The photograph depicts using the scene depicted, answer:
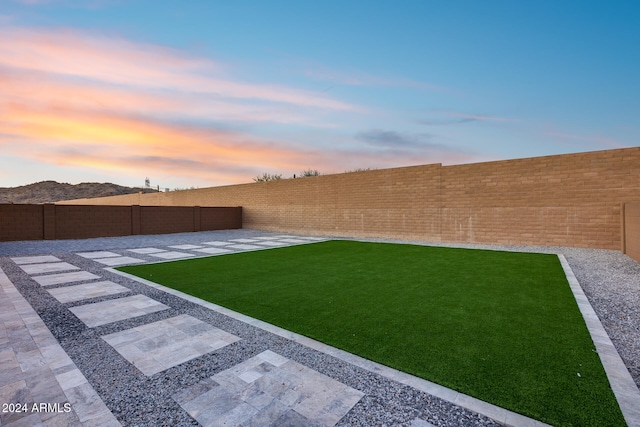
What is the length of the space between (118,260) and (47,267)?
1.36m

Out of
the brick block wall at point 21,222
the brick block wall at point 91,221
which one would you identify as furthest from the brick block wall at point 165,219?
the brick block wall at point 21,222

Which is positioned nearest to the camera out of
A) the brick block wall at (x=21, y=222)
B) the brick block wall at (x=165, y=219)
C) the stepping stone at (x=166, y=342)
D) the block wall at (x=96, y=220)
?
the stepping stone at (x=166, y=342)

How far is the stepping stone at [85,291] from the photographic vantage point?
423 cm

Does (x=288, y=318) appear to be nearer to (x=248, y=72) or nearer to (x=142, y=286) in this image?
(x=142, y=286)

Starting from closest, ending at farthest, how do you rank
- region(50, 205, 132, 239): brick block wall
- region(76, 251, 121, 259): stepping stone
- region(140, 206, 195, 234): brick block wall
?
1. region(76, 251, 121, 259): stepping stone
2. region(50, 205, 132, 239): brick block wall
3. region(140, 206, 195, 234): brick block wall

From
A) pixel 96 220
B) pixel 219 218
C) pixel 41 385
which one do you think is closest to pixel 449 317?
pixel 41 385

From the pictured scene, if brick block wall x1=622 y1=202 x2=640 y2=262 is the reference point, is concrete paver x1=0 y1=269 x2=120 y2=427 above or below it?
below

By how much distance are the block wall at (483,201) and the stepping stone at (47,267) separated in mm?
10306

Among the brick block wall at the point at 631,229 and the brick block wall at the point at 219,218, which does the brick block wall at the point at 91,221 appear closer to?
the brick block wall at the point at 219,218

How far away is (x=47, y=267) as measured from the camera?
21.2 feet

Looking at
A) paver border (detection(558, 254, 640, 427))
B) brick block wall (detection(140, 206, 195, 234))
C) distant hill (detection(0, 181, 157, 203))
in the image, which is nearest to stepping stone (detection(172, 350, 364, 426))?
paver border (detection(558, 254, 640, 427))

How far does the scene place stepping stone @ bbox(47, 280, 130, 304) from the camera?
4234 mm

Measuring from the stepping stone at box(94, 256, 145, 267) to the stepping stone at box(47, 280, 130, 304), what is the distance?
2059 millimetres

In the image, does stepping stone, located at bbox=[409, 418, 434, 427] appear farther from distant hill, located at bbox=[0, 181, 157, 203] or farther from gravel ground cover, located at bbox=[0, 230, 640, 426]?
distant hill, located at bbox=[0, 181, 157, 203]
